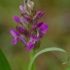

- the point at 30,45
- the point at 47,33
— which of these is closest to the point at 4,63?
the point at 30,45

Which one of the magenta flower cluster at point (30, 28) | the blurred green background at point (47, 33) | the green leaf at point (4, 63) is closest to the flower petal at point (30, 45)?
the magenta flower cluster at point (30, 28)

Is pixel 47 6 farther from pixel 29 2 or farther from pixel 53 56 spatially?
pixel 29 2

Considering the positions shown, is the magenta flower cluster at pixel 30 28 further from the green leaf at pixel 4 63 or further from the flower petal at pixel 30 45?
the green leaf at pixel 4 63

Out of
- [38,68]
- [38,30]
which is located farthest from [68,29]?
[38,30]

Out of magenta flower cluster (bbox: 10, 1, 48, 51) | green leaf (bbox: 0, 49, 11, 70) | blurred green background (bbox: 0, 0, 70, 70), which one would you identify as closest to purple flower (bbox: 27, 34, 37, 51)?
magenta flower cluster (bbox: 10, 1, 48, 51)

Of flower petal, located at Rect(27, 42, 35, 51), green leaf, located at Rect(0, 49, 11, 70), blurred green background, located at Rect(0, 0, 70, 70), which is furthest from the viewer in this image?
blurred green background, located at Rect(0, 0, 70, 70)

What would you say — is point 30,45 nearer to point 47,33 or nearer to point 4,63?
point 4,63

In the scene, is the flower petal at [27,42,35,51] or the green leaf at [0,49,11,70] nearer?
the flower petal at [27,42,35,51]

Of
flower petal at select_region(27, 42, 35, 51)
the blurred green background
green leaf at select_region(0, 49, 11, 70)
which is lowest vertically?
the blurred green background

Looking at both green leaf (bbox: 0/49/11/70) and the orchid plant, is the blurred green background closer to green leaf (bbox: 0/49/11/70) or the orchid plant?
green leaf (bbox: 0/49/11/70)
